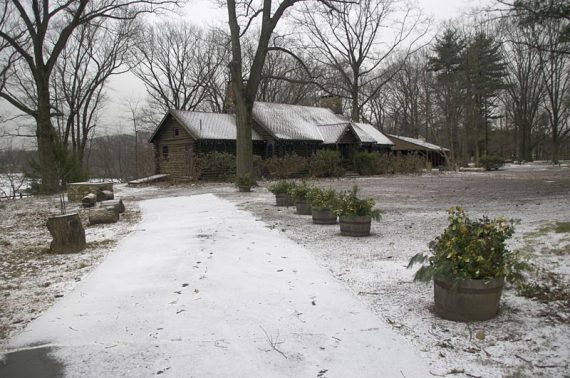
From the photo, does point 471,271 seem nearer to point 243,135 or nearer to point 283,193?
point 283,193

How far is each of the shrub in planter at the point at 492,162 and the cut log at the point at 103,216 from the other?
3098 centimetres

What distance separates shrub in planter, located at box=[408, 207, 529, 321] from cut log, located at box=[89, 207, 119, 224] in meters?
8.60

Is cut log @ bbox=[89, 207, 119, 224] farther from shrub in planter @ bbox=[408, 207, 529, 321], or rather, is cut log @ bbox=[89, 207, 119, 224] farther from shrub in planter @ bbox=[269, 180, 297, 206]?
shrub in planter @ bbox=[408, 207, 529, 321]

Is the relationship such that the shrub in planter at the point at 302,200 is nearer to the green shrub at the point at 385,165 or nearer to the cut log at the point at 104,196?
the cut log at the point at 104,196

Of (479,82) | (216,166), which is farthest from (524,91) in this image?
(216,166)

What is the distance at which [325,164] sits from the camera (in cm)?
2806

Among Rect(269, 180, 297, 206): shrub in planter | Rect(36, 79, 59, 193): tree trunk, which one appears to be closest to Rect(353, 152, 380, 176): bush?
Rect(269, 180, 297, 206): shrub in planter

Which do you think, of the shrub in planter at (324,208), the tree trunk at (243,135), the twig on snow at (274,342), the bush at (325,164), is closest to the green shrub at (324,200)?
the shrub in planter at (324,208)

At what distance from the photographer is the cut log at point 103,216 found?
1036 centimetres

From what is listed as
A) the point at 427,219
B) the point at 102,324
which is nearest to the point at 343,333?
the point at 102,324

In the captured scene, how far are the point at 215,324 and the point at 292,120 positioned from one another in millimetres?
27996

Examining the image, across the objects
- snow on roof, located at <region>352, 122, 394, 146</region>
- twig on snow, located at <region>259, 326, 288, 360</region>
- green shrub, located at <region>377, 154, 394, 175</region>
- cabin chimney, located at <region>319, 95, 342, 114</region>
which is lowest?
twig on snow, located at <region>259, 326, 288, 360</region>

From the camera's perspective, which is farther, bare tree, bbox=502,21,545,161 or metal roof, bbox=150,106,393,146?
bare tree, bbox=502,21,545,161

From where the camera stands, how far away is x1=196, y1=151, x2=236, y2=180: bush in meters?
25.3
